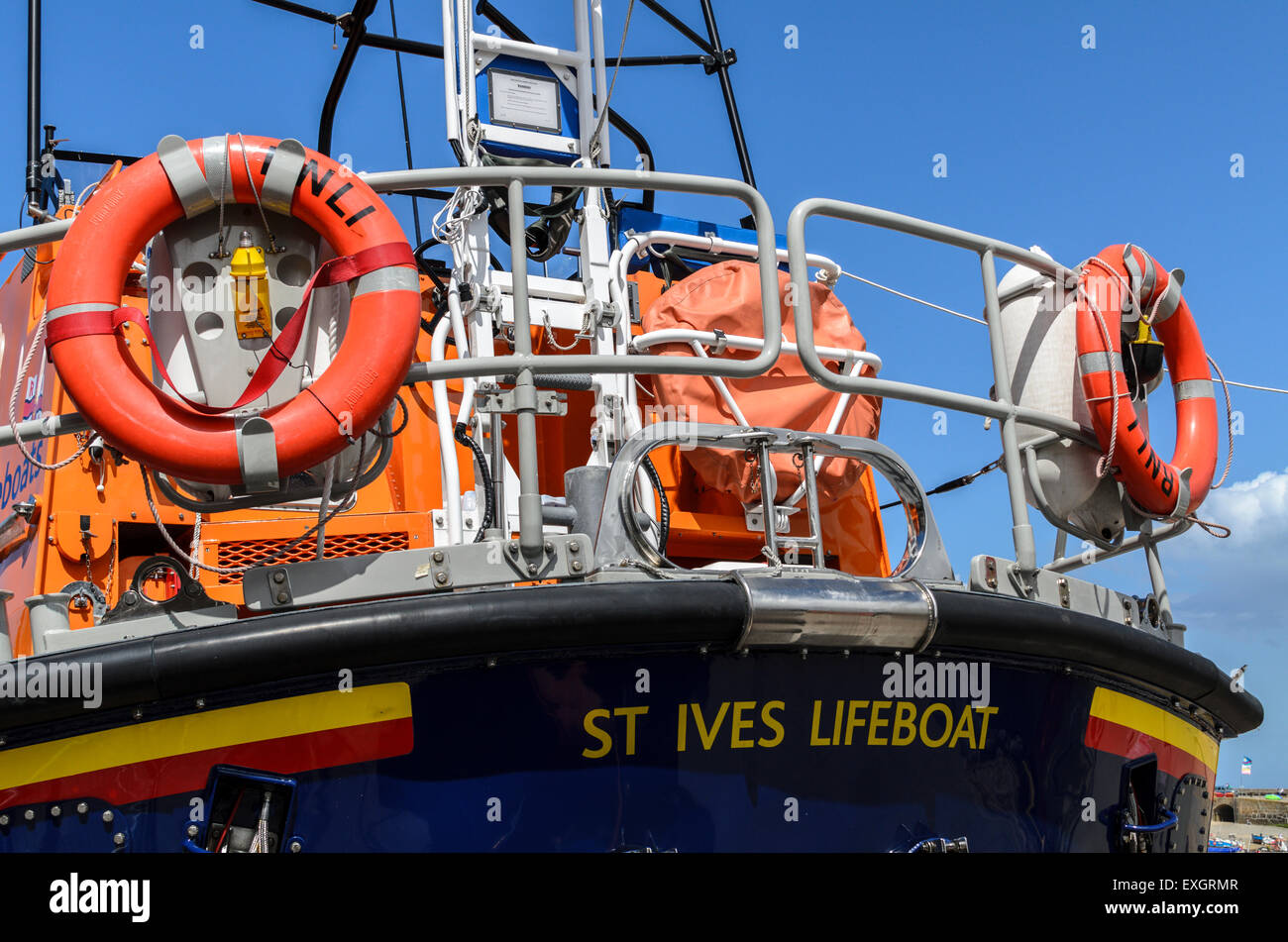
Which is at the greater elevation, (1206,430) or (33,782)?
(1206,430)

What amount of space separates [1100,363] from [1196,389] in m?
0.82

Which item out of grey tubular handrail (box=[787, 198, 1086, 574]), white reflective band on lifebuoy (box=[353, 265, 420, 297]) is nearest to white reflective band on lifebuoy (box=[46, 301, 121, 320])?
white reflective band on lifebuoy (box=[353, 265, 420, 297])

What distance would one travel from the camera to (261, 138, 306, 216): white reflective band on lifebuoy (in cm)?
297

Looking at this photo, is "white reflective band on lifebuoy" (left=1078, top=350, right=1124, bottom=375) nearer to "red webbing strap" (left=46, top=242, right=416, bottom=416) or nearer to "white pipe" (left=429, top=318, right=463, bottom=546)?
"white pipe" (left=429, top=318, right=463, bottom=546)

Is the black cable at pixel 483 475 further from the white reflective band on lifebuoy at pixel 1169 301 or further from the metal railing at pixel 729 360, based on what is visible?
the white reflective band on lifebuoy at pixel 1169 301

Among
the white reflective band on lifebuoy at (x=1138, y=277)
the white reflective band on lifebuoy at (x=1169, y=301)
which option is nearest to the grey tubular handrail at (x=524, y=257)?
the white reflective band on lifebuoy at (x=1138, y=277)

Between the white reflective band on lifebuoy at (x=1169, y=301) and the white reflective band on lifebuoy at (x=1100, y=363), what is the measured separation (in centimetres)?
61

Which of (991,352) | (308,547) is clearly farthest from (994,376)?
(308,547)

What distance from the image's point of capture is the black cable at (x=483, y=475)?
11.4ft

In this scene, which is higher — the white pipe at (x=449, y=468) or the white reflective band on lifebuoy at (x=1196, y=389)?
the white reflective band on lifebuoy at (x=1196, y=389)

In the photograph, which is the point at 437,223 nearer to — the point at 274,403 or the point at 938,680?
the point at 274,403

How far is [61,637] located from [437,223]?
191 cm

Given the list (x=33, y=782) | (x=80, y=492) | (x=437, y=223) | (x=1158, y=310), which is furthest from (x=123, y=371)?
(x=1158, y=310)

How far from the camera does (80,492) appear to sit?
3.90 meters
